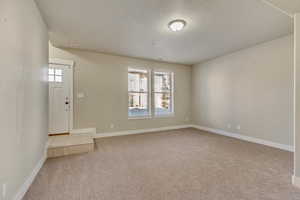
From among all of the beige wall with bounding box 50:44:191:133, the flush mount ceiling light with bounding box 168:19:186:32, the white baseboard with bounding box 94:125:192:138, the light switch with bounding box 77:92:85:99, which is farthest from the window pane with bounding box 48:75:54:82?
the flush mount ceiling light with bounding box 168:19:186:32

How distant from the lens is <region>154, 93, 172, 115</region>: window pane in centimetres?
566

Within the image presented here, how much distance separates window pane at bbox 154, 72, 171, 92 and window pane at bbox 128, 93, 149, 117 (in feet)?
2.05

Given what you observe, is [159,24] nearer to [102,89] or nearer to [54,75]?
[102,89]

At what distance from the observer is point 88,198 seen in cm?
175

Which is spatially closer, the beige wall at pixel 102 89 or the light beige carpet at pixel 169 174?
the light beige carpet at pixel 169 174

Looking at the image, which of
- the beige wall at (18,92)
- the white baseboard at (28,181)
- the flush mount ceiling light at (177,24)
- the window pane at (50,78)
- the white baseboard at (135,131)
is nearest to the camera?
the beige wall at (18,92)

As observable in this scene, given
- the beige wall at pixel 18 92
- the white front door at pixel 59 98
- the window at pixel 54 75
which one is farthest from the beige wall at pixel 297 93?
the window at pixel 54 75

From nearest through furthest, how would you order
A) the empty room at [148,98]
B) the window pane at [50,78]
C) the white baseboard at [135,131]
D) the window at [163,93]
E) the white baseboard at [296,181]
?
the empty room at [148,98], the white baseboard at [296,181], the window pane at [50,78], the white baseboard at [135,131], the window at [163,93]

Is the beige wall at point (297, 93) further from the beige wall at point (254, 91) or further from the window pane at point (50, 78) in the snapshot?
the window pane at point (50, 78)

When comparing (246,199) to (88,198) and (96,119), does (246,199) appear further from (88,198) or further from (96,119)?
(96,119)

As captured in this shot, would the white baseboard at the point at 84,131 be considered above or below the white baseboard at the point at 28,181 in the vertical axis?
above

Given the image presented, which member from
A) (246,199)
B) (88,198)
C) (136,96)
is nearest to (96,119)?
(136,96)

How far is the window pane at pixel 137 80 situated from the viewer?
521 centimetres

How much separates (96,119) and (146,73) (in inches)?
95.1
